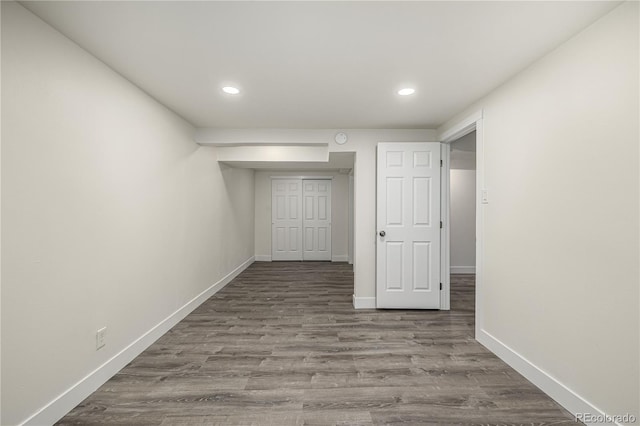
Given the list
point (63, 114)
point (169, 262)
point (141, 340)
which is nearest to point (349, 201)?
point (169, 262)

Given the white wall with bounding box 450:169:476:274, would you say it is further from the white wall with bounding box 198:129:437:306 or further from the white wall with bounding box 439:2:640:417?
the white wall with bounding box 439:2:640:417

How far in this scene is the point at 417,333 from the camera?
2.80 m

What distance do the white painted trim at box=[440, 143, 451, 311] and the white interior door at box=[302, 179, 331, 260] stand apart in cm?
357

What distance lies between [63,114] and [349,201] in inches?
216

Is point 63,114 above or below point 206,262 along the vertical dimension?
above

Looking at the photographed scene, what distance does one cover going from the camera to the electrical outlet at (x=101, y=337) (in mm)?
1920

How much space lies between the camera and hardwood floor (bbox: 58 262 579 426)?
167 cm

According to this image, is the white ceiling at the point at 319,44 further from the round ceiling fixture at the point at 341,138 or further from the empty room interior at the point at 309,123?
the round ceiling fixture at the point at 341,138

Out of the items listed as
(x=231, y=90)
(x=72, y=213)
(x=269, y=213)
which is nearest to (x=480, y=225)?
(x=231, y=90)

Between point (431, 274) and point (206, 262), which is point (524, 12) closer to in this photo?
point (431, 274)

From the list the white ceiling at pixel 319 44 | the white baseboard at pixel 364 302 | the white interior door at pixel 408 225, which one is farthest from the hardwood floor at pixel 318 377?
the white ceiling at pixel 319 44

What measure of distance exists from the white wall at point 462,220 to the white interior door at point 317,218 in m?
2.76

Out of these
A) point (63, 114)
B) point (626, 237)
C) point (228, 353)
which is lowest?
point (228, 353)

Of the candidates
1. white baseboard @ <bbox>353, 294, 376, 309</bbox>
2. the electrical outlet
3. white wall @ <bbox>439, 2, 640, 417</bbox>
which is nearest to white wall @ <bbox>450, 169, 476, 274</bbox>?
white baseboard @ <bbox>353, 294, 376, 309</bbox>
